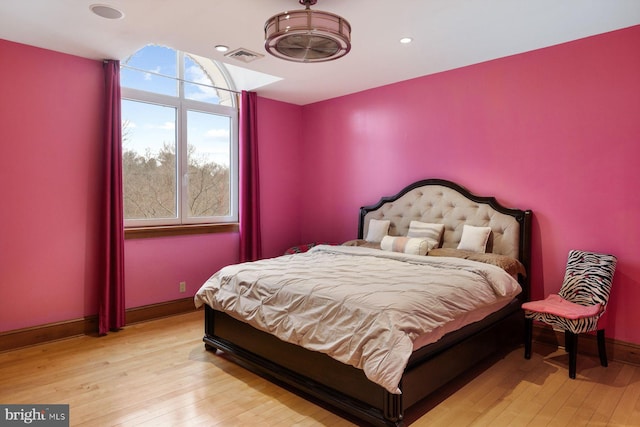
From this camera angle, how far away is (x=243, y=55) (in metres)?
3.50

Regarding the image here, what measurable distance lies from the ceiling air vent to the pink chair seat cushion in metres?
2.98

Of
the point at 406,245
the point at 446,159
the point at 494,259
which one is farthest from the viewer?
the point at 446,159

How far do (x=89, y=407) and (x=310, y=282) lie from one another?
1492 mm

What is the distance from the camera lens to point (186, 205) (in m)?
4.44

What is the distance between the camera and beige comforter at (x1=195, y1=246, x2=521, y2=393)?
2031 millimetres

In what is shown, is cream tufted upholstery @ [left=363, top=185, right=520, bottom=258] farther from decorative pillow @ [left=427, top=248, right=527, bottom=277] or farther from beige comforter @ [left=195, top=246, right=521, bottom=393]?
beige comforter @ [left=195, top=246, right=521, bottom=393]

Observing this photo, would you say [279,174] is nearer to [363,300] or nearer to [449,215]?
[449,215]

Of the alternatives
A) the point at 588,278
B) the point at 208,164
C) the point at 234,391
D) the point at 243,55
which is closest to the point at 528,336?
the point at 588,278

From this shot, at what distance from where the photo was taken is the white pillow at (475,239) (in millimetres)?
3483

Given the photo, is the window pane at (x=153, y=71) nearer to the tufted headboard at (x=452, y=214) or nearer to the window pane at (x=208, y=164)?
the window pane at (x=208, y=164)

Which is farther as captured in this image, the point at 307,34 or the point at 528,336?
the point at 528,336

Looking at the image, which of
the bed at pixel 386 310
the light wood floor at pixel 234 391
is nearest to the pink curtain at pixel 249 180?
the bed at pixel 386 310

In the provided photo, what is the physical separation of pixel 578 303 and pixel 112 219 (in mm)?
3923

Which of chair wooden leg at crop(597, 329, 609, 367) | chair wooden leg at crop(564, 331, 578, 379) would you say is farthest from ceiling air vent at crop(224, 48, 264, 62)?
chair wooden leg at crop(597, 329, 609, 367)
